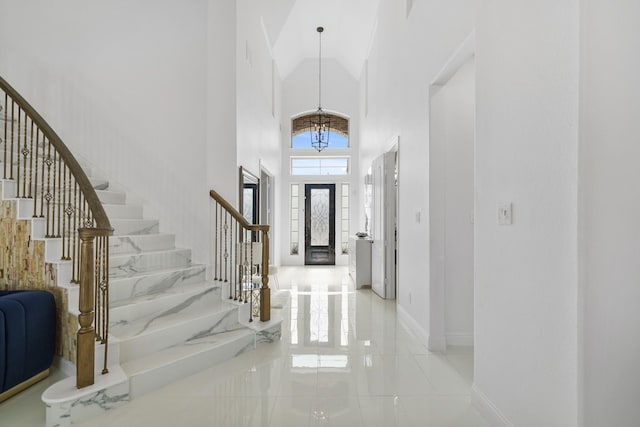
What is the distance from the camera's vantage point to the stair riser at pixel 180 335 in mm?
2652

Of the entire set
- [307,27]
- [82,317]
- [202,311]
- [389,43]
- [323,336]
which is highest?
[307,27]

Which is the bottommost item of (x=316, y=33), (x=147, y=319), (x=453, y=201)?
(x=147, y=319)

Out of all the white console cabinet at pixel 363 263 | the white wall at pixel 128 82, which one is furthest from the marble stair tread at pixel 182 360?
the white console cabinet at pixel 363 263

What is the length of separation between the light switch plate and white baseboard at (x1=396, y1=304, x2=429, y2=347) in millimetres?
1815

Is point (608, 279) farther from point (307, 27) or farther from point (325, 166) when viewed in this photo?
point (325, 166)

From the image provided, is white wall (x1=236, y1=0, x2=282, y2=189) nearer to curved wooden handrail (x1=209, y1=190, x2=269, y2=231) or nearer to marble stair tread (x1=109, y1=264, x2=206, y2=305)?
curved wooden handrail (x1=209, y1=190, x2=269, y2=231)

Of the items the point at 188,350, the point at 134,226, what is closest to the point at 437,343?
the point at 188,350

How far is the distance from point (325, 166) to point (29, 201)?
7.05 m

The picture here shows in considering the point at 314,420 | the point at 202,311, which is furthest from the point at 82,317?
the point at 314,420

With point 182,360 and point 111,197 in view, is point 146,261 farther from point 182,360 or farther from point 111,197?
point 182,360

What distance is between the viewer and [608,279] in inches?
54.7

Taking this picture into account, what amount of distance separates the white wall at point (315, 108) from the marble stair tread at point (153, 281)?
17.4 feet

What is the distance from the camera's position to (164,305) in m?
3.20

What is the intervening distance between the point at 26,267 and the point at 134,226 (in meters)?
1.24
